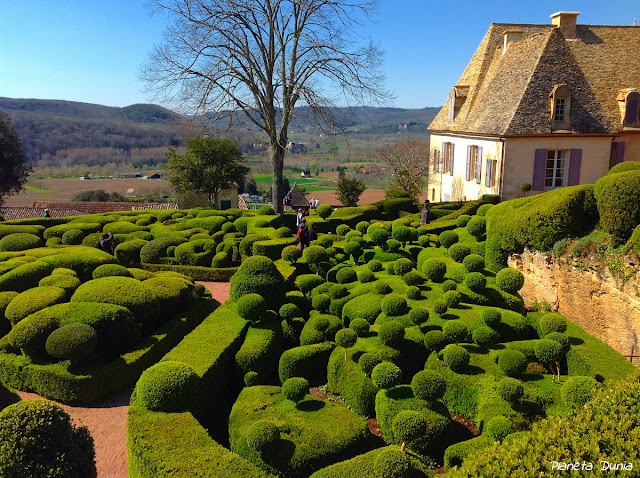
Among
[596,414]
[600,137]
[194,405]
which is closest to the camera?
[596,414]

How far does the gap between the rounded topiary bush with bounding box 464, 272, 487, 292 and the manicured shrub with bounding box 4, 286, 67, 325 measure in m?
10.4

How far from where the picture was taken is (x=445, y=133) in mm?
31516

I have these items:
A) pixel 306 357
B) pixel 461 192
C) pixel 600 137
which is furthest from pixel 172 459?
pixel 461 192

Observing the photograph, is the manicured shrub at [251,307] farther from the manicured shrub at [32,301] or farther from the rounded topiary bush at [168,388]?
→ the manicured shrub at [32,301]

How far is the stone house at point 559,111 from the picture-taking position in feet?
75.5

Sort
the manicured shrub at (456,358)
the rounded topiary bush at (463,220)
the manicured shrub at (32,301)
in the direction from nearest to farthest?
the manicured shrub at (456,358), the manicured shrub at (32,301), the rounded topiary bush at (463,220)

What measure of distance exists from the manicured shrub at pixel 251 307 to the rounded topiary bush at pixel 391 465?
235 inches

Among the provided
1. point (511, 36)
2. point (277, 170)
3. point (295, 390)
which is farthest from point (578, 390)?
point (511, 36)

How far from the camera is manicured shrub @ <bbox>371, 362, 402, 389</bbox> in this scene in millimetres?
9367

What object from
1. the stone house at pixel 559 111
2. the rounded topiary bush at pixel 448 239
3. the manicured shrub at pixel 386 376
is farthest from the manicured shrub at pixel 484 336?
the stone house at pixel 559 111

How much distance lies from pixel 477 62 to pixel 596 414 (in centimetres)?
2871

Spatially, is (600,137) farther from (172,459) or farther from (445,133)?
(172,459)

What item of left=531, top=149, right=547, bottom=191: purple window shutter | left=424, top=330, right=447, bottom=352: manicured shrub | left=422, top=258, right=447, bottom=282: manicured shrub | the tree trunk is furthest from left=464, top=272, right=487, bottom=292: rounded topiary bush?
the tree trunk

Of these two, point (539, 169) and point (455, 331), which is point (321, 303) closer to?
point (455, 331)
